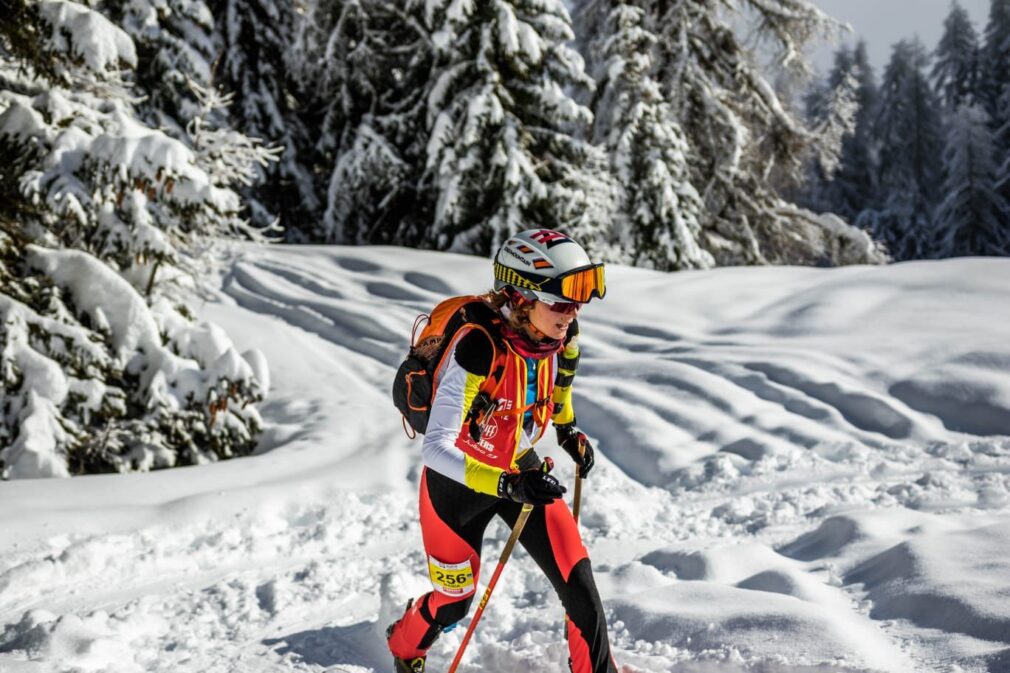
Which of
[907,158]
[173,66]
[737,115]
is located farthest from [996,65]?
[173,66]

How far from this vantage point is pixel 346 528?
685cm

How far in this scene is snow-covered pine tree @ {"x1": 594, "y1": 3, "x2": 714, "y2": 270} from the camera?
18.0 meters

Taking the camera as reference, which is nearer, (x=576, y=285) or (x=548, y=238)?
(x=576, y=285)

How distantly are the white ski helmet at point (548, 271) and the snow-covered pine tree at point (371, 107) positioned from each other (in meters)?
14.8

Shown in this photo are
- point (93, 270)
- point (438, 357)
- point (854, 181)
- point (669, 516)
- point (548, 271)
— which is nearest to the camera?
point (548, 271)

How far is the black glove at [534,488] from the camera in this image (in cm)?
318

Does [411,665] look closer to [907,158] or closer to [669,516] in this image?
[669,516]

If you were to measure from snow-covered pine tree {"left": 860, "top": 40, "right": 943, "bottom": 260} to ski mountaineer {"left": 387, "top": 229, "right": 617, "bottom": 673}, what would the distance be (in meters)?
42.0

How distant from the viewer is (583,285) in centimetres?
367

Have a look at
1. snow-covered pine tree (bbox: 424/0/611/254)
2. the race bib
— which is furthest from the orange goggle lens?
snow-covered pine tree (bbox: 424/0/611/254)

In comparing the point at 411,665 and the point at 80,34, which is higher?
the point at 80,34

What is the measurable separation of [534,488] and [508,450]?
75cm

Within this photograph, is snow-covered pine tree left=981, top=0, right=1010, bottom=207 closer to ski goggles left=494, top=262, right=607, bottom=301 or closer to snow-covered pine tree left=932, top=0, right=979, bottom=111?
snow-covered pine tree left=932, top=0, right=979, bottom=111

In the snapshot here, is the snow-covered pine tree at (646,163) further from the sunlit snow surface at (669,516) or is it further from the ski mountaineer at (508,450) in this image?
the ski mountaineer at (508,450)
